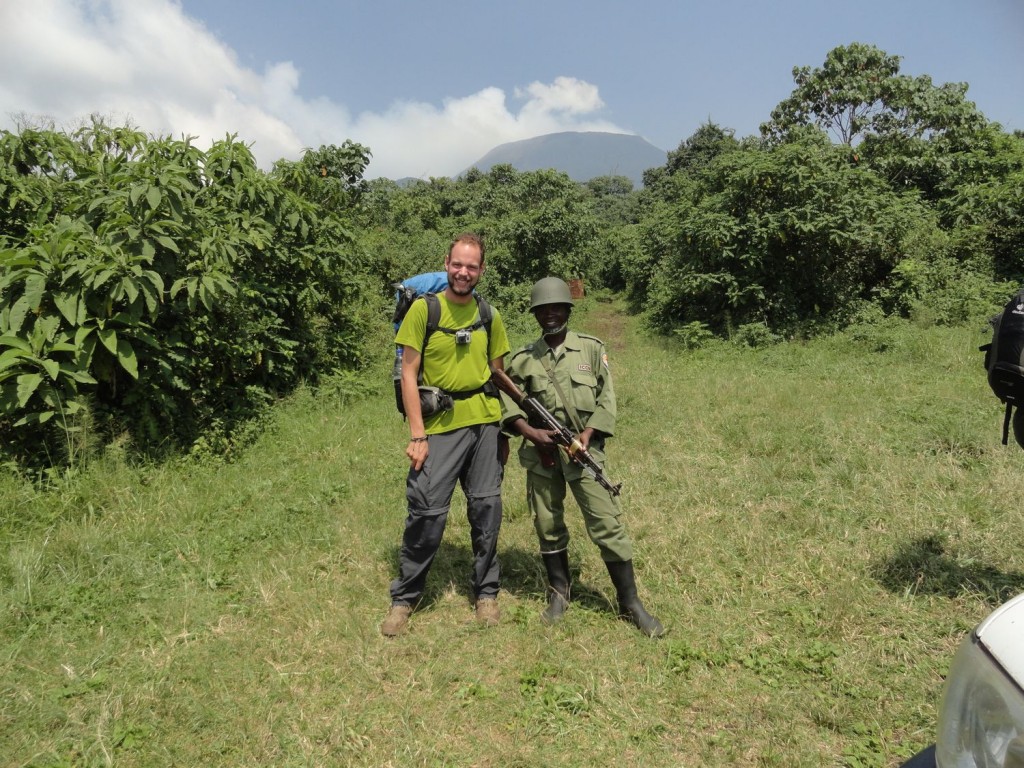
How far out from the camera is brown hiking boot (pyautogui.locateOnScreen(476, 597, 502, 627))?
11.0ft

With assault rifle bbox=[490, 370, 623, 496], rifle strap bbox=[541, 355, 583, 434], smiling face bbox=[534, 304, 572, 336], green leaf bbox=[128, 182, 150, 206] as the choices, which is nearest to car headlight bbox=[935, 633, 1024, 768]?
assault rifle bbox=[490, 370, 623, 496]

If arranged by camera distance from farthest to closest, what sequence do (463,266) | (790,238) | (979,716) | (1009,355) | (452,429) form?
(790,238) < (452,429) < (463,266) < (1009,355) < (979,716)

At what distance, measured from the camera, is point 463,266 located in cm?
305

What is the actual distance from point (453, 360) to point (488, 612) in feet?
4.47

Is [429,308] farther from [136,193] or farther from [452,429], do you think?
[136,193]

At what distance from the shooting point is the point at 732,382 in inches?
314

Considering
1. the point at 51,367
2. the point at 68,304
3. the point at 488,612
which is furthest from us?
the point at 68,304

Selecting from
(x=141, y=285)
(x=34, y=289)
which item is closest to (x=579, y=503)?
(x=141, y=285)

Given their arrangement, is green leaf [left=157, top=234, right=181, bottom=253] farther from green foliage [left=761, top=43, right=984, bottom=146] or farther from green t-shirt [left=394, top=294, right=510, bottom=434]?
green foliage [left=761, top=43, right=984, bottom=146]

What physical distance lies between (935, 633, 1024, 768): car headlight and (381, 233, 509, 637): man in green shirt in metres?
2.20

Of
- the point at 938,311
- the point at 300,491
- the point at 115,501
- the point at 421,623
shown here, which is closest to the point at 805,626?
the point at 421,623

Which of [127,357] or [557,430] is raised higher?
[127,357]

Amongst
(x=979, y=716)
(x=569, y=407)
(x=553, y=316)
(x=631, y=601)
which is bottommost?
(x=631, y=601)

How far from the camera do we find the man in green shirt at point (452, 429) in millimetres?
3072
